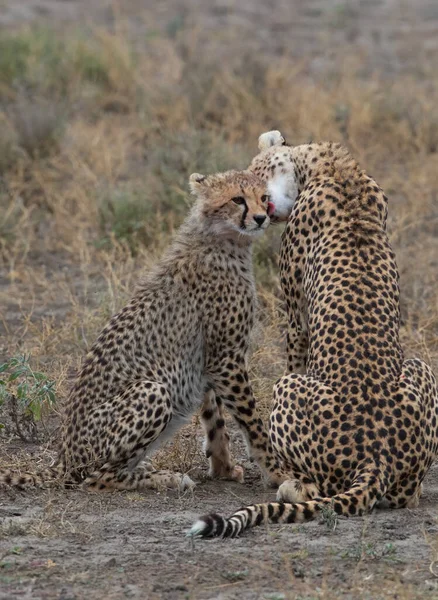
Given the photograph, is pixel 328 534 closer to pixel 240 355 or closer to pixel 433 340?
pixel 240 355

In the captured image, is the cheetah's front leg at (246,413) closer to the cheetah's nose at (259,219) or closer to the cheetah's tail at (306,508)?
the cheetah's nose at (259,219)

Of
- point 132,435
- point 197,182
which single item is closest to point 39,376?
point 132,435

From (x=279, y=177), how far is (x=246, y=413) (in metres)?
1.04

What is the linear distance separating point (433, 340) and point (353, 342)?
2.43 m

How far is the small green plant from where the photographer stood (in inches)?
225

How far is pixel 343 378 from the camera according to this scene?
4.98m

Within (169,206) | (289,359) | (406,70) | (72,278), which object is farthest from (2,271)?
(406,70)

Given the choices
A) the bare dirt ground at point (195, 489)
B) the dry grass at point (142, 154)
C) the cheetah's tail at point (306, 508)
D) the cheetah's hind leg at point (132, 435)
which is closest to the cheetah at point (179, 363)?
the cheetah's hind leg at point (132, 435)

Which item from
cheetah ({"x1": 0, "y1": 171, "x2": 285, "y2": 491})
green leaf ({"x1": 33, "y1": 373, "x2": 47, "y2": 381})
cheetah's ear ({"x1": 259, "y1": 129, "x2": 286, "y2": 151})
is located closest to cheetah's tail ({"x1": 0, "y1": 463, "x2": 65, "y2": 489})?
cheetah ({"x1": 0, "y1": 171, "x2": 285, "y2": 491})

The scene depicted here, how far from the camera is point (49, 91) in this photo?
11.9 m

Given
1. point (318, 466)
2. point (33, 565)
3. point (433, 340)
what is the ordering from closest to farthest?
point (33, 565) < point (318, 466) < point (433, 340)

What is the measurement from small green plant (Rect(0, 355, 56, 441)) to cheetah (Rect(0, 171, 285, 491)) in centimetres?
30

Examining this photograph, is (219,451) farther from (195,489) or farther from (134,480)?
(134,480)

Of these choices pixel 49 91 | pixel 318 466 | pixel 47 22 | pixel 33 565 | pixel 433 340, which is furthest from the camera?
pixel 47 22
